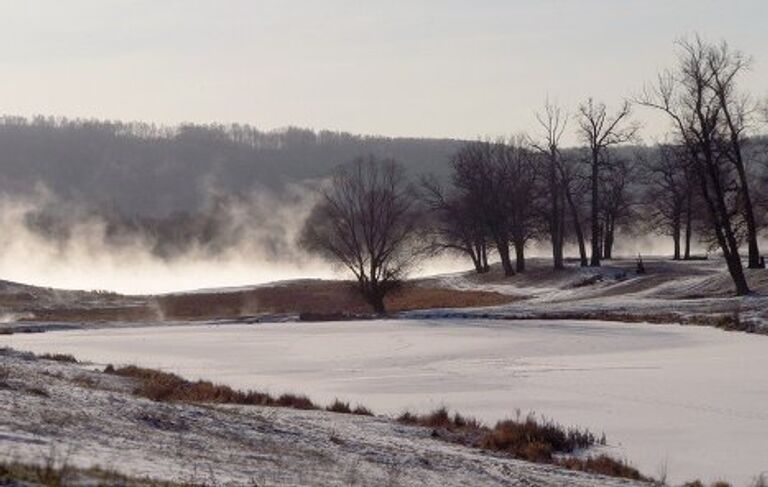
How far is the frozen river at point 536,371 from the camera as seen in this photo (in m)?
15.4

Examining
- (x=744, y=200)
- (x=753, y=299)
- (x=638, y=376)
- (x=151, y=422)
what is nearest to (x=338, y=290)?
(x=744, y=200)

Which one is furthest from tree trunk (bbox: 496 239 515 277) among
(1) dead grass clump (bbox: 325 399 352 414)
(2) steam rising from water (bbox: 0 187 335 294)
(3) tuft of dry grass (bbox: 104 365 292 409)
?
(1) dead grass clump (bbox: 325 399 352 414)

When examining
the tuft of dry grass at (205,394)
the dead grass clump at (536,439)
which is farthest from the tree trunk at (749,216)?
the dead grass clump at (536,439)

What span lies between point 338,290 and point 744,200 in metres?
28.2

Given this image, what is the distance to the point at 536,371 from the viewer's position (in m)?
24.2

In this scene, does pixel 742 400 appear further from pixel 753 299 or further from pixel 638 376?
pixel 753 299

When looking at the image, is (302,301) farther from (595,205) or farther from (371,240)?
(595,205)

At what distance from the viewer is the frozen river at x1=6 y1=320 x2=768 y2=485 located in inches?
608

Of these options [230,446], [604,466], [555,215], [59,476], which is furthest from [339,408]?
[555,215]

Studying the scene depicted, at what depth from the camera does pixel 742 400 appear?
18375 mm

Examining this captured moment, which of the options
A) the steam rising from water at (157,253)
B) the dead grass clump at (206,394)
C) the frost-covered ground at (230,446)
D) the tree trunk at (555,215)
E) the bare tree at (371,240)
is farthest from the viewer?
the steam rising from water at (157,253)

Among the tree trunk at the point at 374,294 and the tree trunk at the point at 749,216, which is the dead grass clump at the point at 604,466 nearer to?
the tree trunk at the point at 749,216

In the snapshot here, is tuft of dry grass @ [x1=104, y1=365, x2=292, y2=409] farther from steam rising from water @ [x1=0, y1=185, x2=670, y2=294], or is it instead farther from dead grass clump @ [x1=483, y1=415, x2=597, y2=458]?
steam rising from water @ [x1=0, y1=185, x2=670, y2=294]

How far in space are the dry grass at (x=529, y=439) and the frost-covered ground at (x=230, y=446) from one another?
52 cm
